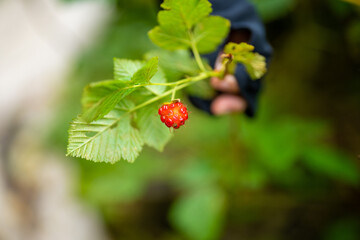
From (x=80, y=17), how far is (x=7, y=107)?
46.2 inches

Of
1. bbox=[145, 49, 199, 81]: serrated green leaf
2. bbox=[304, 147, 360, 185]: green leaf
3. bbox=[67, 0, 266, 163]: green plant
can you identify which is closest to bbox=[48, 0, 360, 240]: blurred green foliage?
bbox=[304, 147, 360, 185]: green leaf

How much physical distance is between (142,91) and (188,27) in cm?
12

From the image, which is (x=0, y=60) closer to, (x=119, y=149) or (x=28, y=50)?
(x=28, y=50)

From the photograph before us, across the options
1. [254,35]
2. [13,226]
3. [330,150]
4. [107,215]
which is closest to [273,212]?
[330,150]

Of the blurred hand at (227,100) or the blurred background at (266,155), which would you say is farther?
the blurred background at (266,155)

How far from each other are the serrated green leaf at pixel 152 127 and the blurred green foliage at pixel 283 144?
2.09ft

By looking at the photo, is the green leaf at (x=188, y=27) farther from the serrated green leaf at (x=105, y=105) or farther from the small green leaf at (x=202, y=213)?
the small green leaf at (x=202, y=213)

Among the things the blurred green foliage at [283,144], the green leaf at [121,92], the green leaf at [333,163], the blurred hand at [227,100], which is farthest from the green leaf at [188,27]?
the green leaf at [333,163]

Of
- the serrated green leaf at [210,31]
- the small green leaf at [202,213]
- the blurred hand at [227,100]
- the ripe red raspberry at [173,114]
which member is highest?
the serrated green leaf at [210,31]

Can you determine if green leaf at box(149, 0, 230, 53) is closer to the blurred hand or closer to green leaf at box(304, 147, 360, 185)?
the blurred hand

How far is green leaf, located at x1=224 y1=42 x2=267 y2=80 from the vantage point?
474 millimetres

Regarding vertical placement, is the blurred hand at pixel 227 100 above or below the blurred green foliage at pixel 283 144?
above

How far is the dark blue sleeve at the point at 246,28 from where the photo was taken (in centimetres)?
63

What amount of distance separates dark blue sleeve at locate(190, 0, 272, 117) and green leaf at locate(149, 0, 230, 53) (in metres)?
0.11
